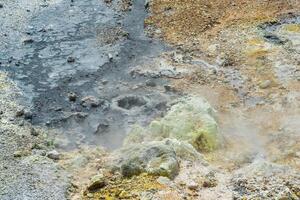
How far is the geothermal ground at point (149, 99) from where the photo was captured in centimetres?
1284

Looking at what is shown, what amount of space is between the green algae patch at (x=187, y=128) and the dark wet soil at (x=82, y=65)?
3.49ft

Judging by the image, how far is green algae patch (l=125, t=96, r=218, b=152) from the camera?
47.3 feet

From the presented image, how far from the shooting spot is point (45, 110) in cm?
1720

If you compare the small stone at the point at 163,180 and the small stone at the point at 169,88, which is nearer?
the small stone at the point at 163,180

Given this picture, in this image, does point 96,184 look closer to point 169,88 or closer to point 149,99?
point 149,99

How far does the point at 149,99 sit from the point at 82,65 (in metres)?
3.63

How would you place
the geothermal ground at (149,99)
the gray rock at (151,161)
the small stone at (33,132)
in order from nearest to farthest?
the gray rock at (151,161) → the geothermal ground at (149,99) → the small stone at (33,132)

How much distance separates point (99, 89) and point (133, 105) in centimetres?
160

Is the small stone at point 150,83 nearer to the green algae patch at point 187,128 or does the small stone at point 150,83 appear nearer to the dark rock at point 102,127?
the dark rock at point 102,127

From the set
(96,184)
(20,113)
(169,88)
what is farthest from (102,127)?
(96,184)

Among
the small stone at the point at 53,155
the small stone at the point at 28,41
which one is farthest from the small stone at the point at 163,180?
the small stone at the point at 28,41

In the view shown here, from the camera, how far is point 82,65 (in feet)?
64.7

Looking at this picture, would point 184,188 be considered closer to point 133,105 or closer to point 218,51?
point 133,105

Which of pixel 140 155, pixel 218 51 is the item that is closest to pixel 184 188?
pixel 140 155
